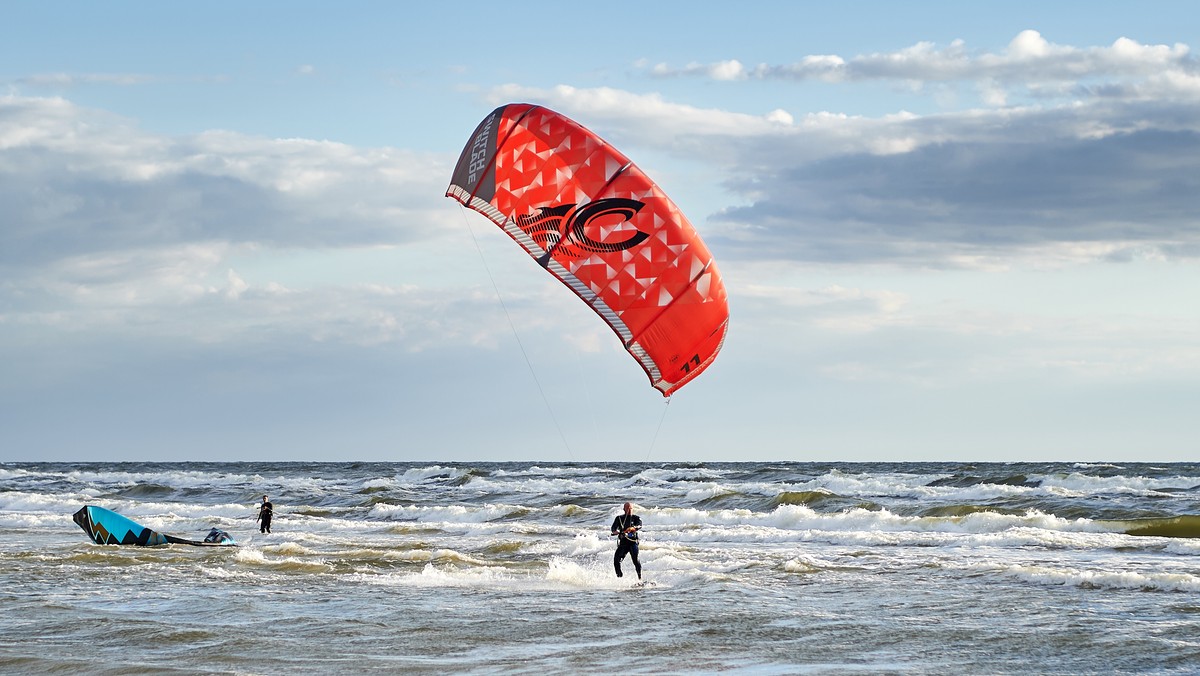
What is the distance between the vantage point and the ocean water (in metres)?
10.7

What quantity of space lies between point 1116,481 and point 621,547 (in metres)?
29.5

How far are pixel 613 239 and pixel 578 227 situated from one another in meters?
0.54

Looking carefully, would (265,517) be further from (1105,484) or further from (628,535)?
(1105,484)

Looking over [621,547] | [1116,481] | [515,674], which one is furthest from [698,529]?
[1116,481]

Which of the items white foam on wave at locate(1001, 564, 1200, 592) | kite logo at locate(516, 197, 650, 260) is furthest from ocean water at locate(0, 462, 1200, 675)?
kite logo at locate(516, 197, 650, 260)

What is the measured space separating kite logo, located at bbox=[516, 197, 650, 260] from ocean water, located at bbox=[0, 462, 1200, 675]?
4721mm

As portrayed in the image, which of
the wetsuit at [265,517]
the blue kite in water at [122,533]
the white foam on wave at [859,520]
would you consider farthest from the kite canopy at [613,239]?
the wetsuit at [265,517]

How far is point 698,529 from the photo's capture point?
26.1m

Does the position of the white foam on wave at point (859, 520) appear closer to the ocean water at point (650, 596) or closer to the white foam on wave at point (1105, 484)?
the ocean water at point (650, 596)

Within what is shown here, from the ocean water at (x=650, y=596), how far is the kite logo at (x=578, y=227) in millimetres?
4721

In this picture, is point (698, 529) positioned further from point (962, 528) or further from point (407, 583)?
point (407, 583)

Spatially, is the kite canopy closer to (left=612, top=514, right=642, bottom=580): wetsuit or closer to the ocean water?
(left=612, top=514, right=642, bottom=580): wetsuit

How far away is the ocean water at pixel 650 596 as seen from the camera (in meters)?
10.7

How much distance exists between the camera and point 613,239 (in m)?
15.3
